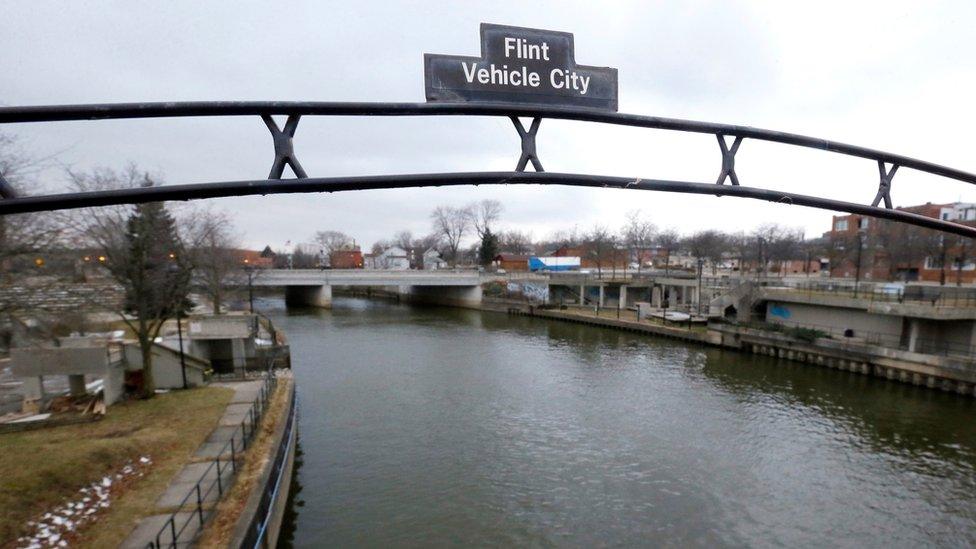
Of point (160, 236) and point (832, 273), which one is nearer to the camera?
point (160, 236)

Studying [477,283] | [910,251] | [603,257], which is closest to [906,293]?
[910,251]

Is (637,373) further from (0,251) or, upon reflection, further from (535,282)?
(535,282)

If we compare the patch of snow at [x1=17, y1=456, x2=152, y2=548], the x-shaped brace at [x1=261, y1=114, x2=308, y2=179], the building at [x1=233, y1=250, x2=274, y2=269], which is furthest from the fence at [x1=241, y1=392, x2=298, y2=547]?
the building at [x1=233, y1=250, x2=274, y2=269]

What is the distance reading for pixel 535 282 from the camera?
53469 mm

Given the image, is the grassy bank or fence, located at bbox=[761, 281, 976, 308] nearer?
the grassy bank

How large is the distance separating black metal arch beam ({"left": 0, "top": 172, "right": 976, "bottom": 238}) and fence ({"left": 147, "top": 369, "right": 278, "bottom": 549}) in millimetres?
4755

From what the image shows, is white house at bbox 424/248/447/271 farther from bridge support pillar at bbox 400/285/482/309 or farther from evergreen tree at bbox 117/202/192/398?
evergreen tree at bbox 117/202/192/398

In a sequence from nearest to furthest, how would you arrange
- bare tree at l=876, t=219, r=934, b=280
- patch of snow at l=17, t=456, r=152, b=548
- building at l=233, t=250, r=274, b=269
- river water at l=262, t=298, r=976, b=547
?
patch of snow at l=17, t=456, r=152, b=548 → river water at l=262, t=298, r=976, b=547 → bare tree at l=876, t=219, r=934, b=280 → building at l=233, t=250, r=274, b=269

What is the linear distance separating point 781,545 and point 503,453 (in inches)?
279

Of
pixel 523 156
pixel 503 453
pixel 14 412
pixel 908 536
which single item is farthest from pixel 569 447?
pixel 14 412

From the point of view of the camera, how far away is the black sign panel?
362cm

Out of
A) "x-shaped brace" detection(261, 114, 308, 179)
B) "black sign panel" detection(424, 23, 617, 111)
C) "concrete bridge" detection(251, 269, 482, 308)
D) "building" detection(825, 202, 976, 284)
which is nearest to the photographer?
"x-shaped brace" detection(261, 114, 308, 179)

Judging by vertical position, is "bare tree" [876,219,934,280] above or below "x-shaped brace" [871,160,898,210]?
below

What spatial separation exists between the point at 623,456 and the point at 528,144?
12.8 meters
